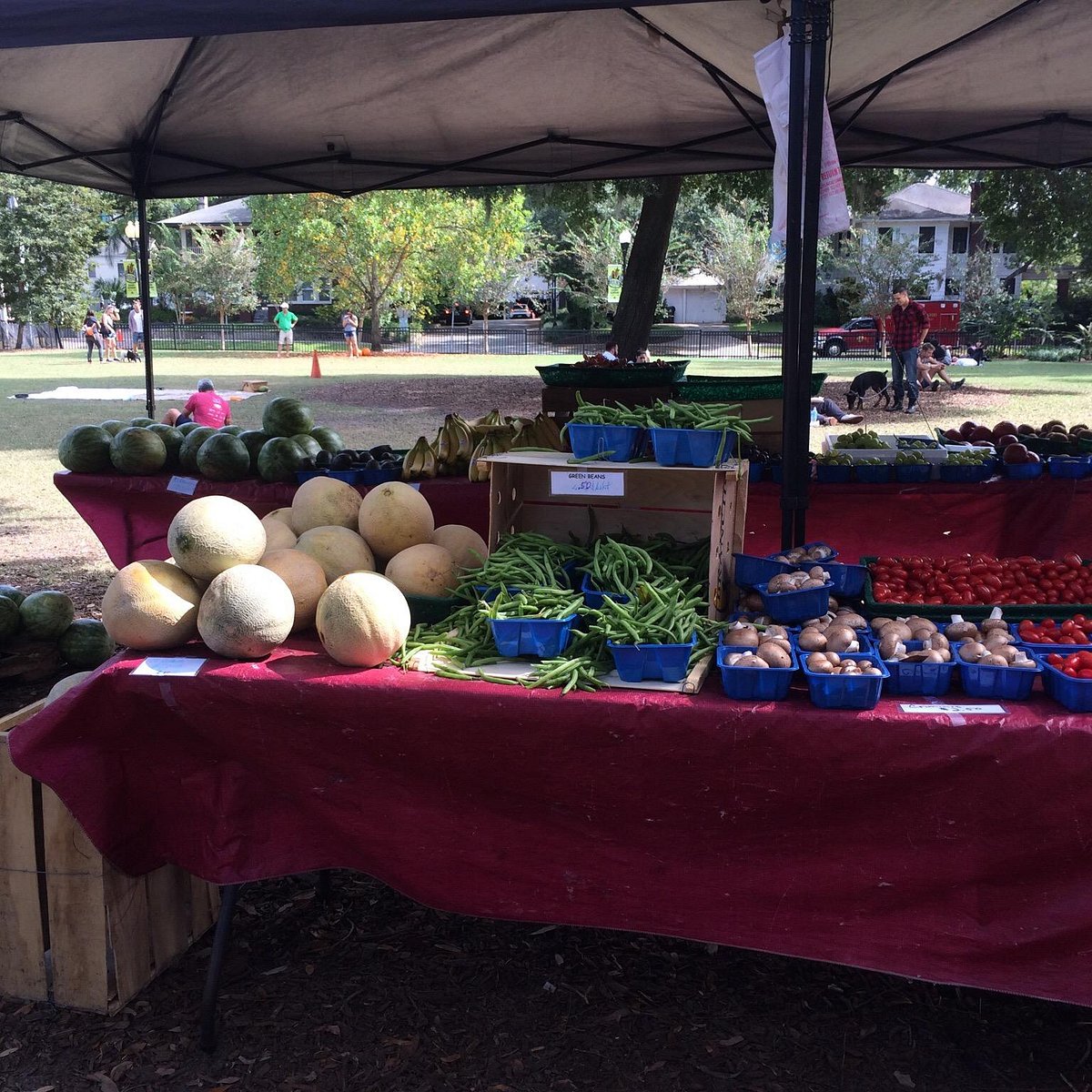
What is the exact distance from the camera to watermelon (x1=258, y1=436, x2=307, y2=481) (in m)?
5.96

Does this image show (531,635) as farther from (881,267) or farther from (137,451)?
(881,267)

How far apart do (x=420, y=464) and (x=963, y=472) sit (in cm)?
312

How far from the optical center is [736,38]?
5461 millimetres

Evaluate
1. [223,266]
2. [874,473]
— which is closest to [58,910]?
[874,473]

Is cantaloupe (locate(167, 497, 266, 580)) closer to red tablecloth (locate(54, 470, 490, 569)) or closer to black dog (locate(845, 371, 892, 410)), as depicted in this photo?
red tablecloth (locate(54, 470, 490, 569))

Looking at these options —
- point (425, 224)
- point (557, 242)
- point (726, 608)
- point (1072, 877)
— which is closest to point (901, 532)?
point (726, 608)

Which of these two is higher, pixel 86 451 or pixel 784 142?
pixel 784 142

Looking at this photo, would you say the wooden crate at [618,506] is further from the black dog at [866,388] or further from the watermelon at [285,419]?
the black dog at [866,388]

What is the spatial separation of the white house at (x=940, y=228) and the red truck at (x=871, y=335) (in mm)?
5382

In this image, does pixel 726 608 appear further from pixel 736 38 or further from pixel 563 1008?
pixel 736 38

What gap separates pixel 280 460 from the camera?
19.5ft

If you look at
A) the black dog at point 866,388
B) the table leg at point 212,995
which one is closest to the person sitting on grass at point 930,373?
the black dog at point 866,388

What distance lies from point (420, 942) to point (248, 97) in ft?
17.1

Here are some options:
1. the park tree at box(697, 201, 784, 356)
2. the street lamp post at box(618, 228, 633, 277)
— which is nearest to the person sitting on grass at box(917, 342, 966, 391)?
the street lamp post at box(618, 228, 633, 277)
